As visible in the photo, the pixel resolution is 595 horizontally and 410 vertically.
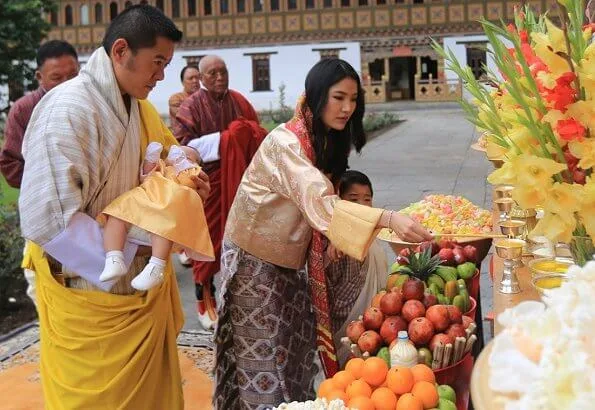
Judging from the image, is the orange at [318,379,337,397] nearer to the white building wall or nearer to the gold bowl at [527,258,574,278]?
the gold bowl at [527,258,574,278]

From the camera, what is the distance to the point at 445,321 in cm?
210

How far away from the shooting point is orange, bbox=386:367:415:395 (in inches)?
69.4

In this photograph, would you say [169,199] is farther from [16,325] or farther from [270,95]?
[270,95]

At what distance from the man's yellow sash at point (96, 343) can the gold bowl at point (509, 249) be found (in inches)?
41.4

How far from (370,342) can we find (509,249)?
51 cm

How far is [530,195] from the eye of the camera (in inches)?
61.9

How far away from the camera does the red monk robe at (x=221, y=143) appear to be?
4379 millimetres

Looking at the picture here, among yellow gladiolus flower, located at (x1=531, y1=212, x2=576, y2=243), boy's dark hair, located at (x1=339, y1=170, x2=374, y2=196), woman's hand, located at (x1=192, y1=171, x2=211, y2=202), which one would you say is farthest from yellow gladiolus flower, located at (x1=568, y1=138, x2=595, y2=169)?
Result: boy's dark hair, located at (x1=339, y1=170, x2=374, y2=196)

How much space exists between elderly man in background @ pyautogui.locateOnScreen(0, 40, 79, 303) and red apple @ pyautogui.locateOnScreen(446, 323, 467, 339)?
213 cm

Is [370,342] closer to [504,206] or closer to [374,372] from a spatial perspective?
[374,372]

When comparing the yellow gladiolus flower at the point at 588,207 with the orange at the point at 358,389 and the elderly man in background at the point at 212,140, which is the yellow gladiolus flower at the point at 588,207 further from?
the elderly man in background at the point at 212,140

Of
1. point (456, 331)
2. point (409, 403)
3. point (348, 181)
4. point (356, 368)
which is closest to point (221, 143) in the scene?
point (348, 181)

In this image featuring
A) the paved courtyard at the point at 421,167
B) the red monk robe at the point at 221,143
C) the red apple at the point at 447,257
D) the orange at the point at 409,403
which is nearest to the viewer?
the orange at the point at 409,403

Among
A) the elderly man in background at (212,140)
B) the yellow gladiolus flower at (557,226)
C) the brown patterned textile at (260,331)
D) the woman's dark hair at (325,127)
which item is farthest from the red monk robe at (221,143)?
the yellow gladiolus flower at (557,226)
